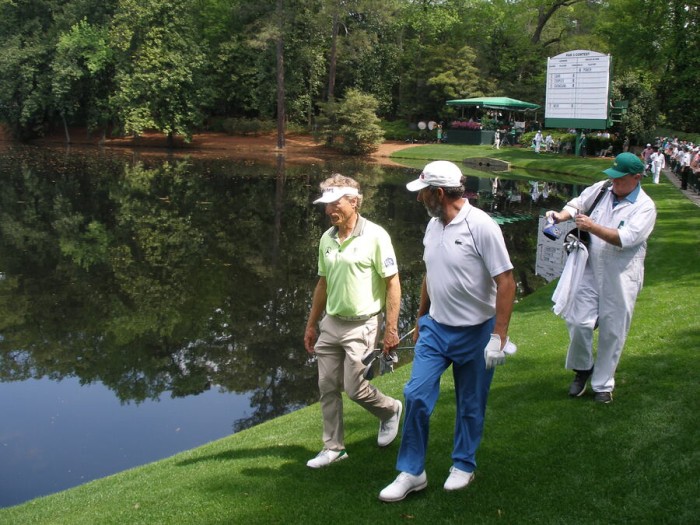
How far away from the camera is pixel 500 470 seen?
500 centimetres

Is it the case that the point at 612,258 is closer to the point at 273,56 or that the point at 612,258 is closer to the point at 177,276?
the point at 177,276

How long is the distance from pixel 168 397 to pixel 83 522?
16.0 feet

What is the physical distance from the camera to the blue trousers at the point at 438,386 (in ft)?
14.7

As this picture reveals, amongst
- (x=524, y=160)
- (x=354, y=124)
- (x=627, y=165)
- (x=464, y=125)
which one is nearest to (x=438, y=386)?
(x=627, y=165)

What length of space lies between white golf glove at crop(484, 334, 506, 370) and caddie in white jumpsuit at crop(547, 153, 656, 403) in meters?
1.46

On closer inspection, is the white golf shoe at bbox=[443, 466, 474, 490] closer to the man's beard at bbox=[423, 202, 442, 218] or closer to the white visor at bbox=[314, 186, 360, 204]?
the man's beard at bbox=[423, 202, 442, 218]

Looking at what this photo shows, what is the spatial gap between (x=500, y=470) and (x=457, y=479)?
0.45m

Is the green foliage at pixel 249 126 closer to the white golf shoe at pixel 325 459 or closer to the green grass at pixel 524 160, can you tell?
the green grass at pixel 524 160

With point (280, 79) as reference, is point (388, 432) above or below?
below

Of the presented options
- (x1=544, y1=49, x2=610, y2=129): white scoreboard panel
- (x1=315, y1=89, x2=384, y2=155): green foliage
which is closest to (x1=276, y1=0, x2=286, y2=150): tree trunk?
(x1=315, y1=89, x2=384, y2=155): green foliage

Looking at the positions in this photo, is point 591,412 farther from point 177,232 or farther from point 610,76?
point 610,76

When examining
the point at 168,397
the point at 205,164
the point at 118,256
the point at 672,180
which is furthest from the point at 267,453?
the point at 205,164

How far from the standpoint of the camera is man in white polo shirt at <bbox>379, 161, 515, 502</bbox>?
446cm

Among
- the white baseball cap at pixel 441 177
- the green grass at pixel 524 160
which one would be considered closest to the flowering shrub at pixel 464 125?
the green grass at pixel 524 160
